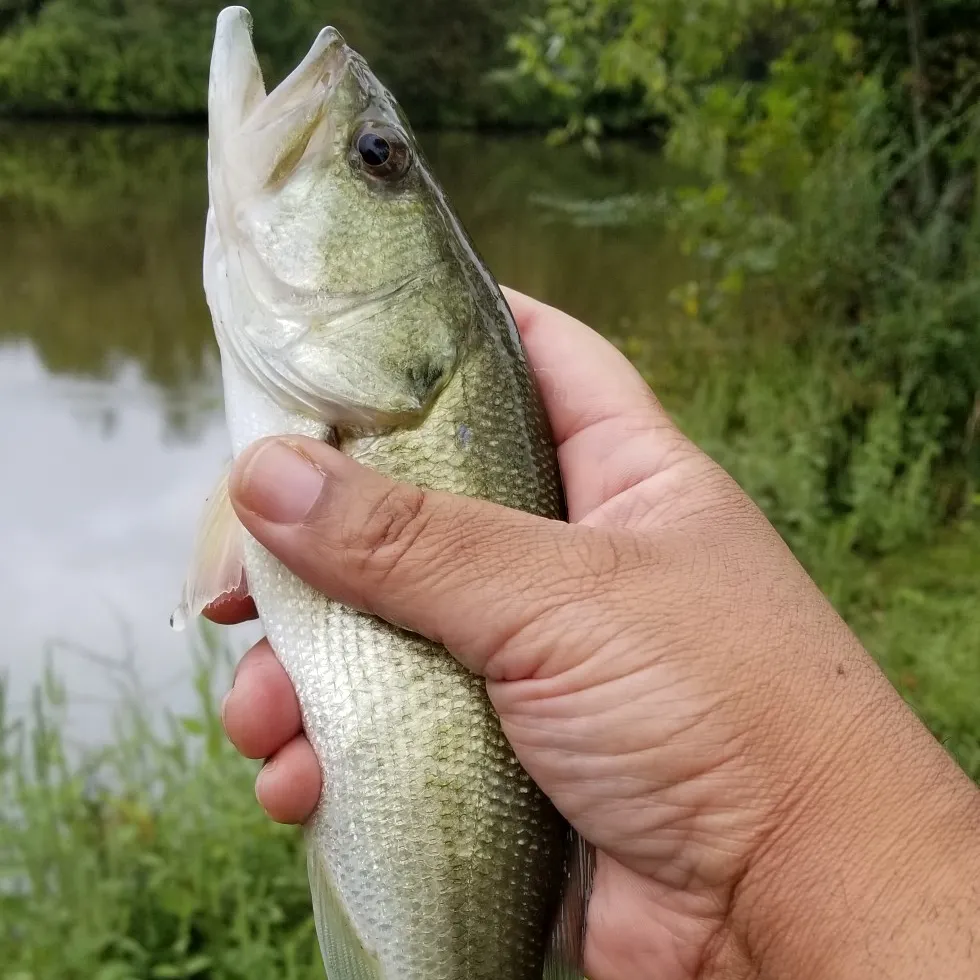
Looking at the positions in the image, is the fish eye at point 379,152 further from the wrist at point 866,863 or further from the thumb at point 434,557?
the wrist at point 866,863

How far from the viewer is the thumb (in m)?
1.66

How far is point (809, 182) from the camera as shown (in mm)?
6137

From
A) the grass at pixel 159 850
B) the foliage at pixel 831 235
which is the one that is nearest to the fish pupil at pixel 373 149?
the grass at pixel 159 850

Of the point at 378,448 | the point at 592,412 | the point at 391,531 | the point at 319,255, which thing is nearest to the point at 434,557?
the point at 391,531

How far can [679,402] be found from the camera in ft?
21.7

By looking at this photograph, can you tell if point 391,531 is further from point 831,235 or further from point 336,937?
point 831,235

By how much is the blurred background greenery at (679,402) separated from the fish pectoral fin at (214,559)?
1356mm

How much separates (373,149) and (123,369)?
345 inches

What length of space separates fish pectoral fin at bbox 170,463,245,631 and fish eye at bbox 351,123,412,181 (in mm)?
631

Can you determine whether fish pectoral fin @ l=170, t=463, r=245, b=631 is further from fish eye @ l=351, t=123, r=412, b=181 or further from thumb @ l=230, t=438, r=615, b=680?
fish eye @ l=351, t=123, r=412, b=181

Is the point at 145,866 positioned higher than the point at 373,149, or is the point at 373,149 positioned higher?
the point at 373,149

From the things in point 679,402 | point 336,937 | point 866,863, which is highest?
point 866,863

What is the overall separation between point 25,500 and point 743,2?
5.81 m

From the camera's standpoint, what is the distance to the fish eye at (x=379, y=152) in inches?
72.2
